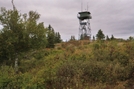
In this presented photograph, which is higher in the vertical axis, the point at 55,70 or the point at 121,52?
the point at 121,52

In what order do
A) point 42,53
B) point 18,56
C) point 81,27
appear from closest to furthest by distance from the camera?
point 18,56
point 42,53
point 81,27

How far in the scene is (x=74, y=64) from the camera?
8.12 metres

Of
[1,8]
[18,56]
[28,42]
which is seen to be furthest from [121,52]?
[1,8]

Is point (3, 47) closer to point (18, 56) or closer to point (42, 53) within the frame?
point (18, 56)

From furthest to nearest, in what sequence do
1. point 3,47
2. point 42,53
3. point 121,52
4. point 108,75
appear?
point 42,53, point 3,47, point 121,52, point 108,75

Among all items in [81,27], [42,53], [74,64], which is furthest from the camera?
[81,27]

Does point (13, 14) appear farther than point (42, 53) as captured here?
No

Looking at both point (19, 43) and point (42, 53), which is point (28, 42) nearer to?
point (19, 43)

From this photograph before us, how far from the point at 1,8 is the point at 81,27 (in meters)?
22.7

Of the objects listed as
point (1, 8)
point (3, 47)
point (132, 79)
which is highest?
point (1, 8)

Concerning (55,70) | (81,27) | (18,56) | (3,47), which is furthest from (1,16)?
(81,27)

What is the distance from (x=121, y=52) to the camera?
30.9ft

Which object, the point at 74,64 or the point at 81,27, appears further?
the point at 81,27

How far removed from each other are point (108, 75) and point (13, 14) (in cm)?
921
